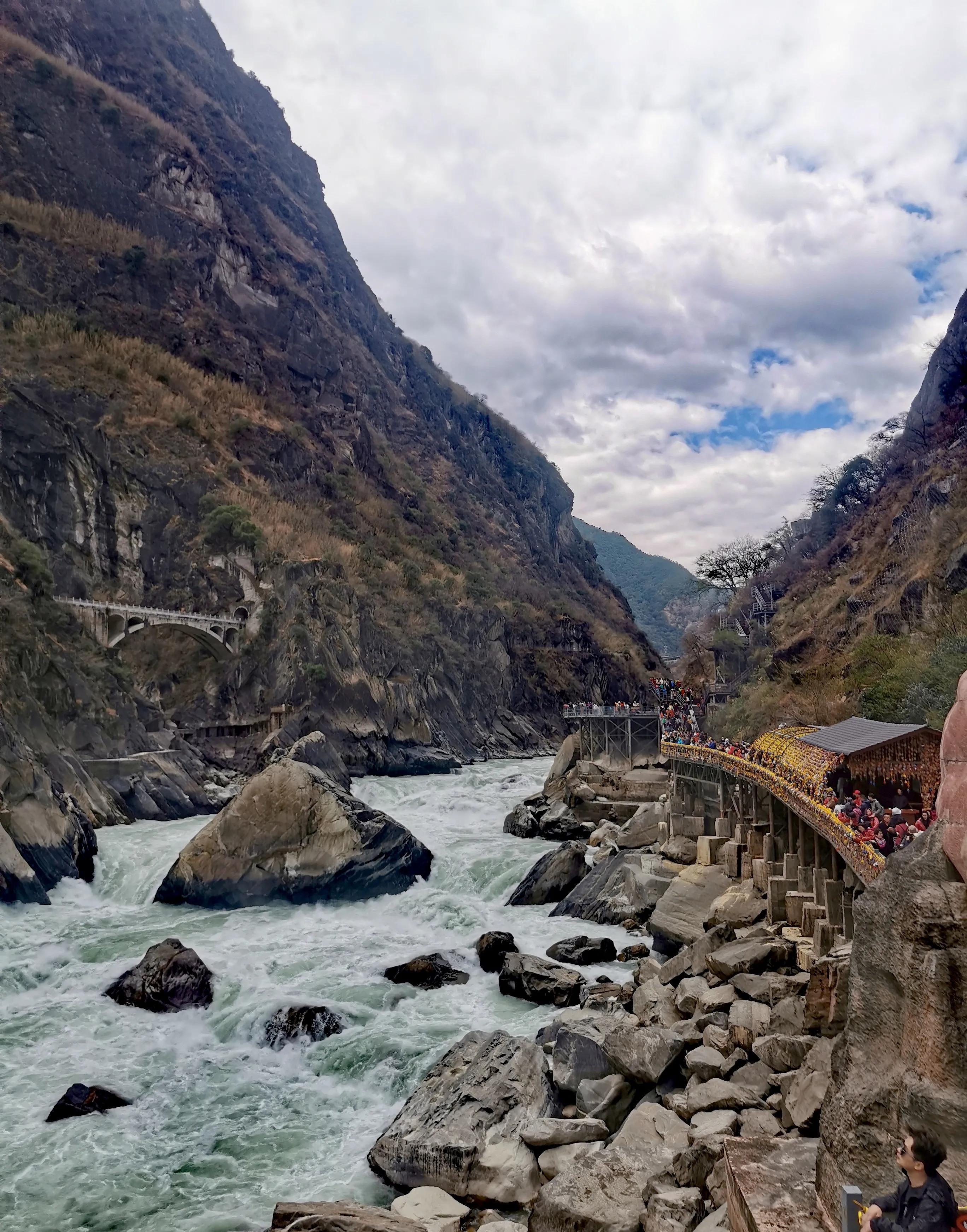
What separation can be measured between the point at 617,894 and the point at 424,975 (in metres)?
7.21

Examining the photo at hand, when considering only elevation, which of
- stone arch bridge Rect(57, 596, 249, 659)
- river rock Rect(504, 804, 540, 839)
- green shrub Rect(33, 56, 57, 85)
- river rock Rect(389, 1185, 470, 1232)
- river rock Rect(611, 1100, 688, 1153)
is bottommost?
river rock Rect(504, 804, 540, 839)

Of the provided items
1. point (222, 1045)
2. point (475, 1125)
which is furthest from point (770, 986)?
point (222, 1045)

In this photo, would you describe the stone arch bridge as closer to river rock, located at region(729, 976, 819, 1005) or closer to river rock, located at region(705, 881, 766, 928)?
river rock, located at region(705, 881, 766, 928)

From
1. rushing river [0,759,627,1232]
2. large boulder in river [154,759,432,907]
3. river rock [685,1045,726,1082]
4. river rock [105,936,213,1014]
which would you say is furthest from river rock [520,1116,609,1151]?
large boulder in river [154,759,432,907]

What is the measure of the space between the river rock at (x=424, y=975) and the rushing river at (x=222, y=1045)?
0.30 m

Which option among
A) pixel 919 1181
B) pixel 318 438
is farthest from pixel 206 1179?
pixel 318 438

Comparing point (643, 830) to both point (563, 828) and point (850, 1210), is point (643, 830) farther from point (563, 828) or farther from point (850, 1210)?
point (850, 1210)

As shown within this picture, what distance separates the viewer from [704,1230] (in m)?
7.20

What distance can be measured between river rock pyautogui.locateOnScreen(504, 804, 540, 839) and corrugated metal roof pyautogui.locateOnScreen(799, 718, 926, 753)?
15.1 metres

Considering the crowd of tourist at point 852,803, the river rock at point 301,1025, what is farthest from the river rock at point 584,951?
the crowd of tourist at point 852,803

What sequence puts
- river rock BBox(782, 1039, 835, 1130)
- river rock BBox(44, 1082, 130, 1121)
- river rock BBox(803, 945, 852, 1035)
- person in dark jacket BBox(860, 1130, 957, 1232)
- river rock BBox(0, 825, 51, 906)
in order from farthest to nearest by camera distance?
river rock BBox(0, 825, 51, 906), river rock BBox(44, 1082, 130, 1121), river rock BBox(803, 945, 852, 1035), river rock BBox(782, 1039, 835, 1130), person in dark jacket BBox(860, 1130, 957, 1232)

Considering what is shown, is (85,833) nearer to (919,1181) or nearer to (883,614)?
(919,1181)

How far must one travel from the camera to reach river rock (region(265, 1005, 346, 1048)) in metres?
15.1

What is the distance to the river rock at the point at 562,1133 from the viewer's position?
10.3 m
